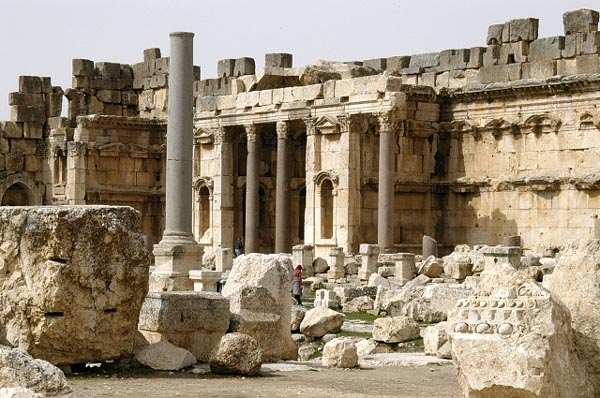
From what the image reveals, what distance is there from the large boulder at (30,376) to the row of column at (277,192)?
92.3ft

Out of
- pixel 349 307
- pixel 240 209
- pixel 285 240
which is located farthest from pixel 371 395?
pixel 240 209

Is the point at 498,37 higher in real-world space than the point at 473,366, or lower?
higher

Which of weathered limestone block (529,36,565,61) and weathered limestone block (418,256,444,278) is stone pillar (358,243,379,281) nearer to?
weathered limestone block (418,256,444,278)

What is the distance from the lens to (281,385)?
13078 millimetres

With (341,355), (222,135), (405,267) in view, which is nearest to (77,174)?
(222,135)

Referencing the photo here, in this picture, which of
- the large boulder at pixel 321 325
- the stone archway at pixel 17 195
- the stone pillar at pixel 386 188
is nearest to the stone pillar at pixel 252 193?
the stone pillar at pixel 386 188

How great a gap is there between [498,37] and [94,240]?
24575 mm

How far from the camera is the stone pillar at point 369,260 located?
→ 3203 centimetres

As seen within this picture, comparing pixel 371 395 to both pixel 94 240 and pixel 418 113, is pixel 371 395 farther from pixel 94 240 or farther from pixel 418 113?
pixel 418 113

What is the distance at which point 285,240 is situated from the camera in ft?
125

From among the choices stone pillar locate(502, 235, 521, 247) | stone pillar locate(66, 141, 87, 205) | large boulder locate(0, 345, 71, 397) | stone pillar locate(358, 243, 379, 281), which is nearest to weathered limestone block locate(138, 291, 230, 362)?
large boulder locate(0, 345, 71, 397)

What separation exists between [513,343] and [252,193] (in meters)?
29.3

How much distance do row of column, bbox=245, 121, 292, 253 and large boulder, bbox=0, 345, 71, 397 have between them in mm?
28131

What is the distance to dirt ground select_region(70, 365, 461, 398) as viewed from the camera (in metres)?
12.2
